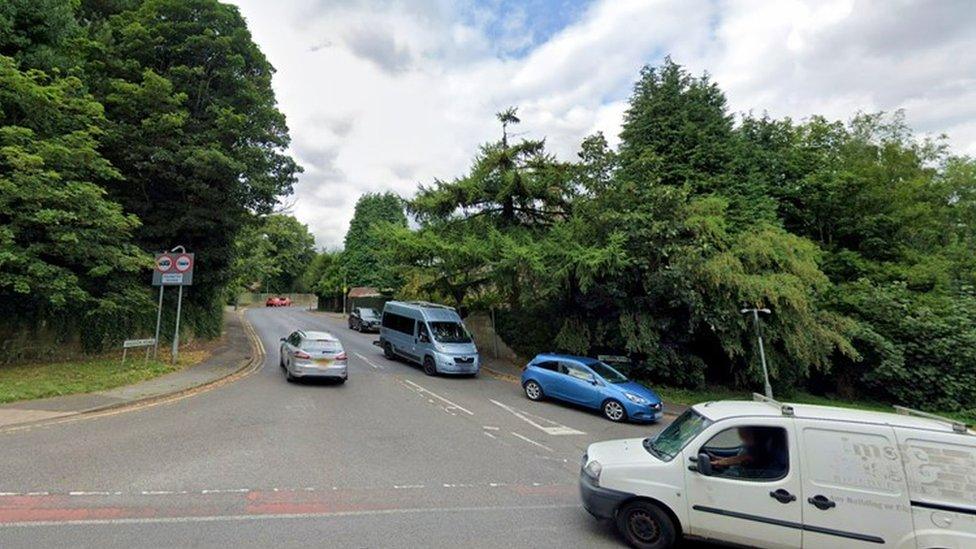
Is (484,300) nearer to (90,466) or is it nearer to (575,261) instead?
(575,261)

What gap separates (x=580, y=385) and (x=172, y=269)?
524 inches

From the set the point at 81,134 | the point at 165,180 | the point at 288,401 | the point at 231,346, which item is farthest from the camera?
the point at 231,346

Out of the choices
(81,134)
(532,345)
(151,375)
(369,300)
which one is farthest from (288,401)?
(369,300)

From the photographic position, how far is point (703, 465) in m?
4.73

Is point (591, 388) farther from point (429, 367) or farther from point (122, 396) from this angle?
point (122, 396)

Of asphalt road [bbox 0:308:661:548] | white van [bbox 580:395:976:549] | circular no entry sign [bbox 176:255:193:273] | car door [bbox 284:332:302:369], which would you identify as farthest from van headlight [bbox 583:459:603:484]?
circular no entry sign [bbox 176:255:193:273]

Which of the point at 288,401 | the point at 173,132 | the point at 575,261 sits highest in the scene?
the point at 173,132

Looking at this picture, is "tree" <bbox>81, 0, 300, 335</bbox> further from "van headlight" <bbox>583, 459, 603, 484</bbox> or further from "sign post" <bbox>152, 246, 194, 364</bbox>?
"van headlight" <bbox>583, 459, 603, 484</bbox>

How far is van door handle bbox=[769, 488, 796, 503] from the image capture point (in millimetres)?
4457

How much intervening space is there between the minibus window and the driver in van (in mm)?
334

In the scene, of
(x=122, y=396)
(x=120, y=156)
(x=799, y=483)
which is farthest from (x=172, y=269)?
(x=799, y=483)

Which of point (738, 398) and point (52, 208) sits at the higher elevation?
point (52, 208)

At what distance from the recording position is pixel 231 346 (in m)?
20.6

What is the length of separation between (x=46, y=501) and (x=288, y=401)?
20.5 feet
